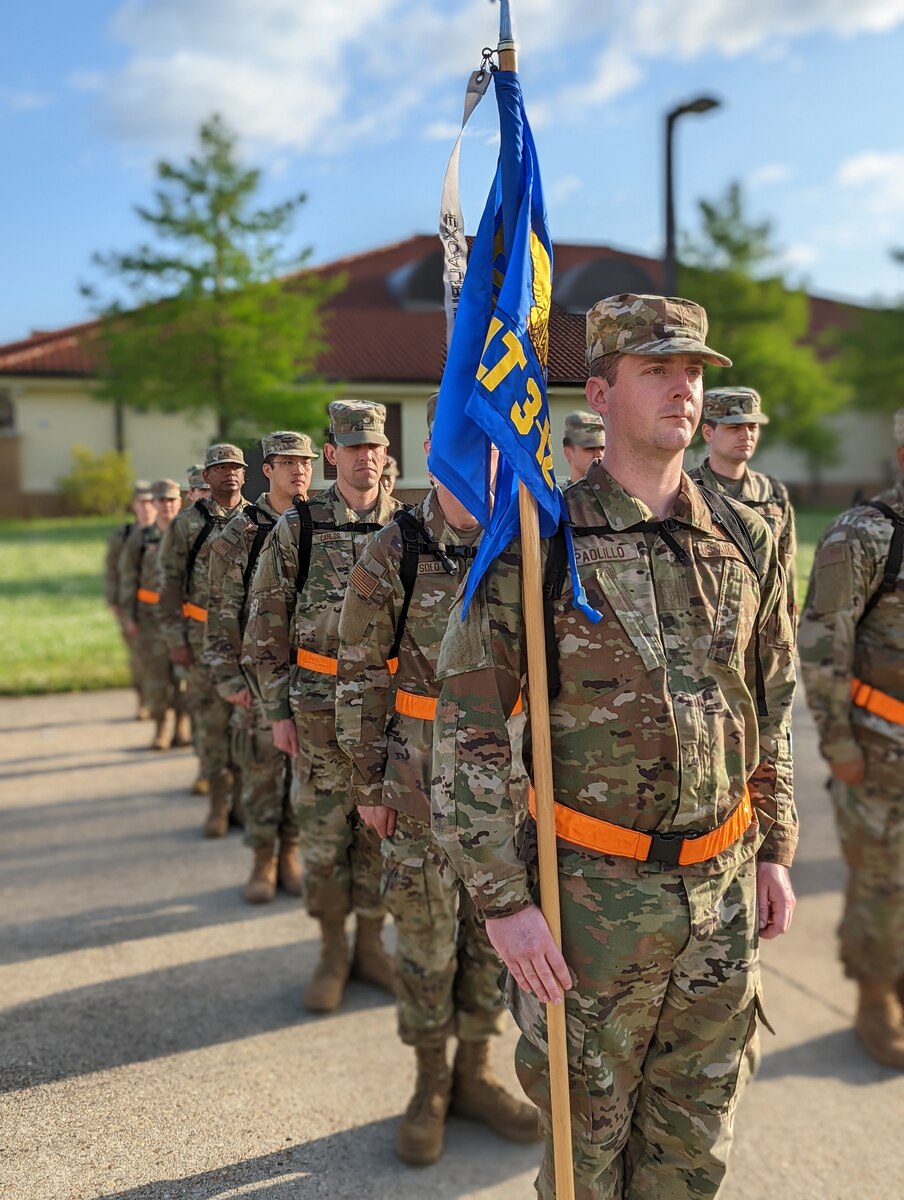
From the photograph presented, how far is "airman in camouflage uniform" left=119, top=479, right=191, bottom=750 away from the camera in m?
9.75

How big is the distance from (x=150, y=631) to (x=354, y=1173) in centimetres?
692

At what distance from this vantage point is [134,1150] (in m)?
3.60

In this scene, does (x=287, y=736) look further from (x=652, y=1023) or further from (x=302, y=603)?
(x=652, y=1023)

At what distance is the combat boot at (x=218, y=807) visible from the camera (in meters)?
7.44

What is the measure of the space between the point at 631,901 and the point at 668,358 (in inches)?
49.8

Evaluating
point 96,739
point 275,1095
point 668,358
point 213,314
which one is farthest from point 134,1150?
point 213,314

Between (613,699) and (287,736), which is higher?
(613,699)

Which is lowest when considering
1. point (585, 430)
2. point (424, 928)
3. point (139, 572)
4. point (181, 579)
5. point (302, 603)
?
point (424, 928)

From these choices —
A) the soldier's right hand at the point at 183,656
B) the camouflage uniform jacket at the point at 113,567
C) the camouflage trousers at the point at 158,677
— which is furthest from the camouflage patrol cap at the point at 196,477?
the camouflage uniform jacket at the point at 113,567

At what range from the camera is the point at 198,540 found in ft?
21.8

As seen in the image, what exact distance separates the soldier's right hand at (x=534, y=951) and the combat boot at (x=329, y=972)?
2586 millimetres

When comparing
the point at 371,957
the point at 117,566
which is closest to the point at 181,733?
the point at 117,566

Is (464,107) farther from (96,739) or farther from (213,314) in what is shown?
(213,314)

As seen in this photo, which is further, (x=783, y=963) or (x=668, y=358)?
(x=783, y=963)
